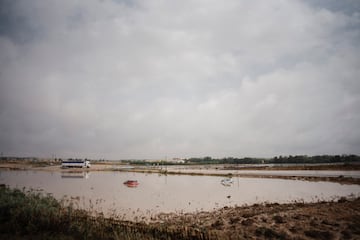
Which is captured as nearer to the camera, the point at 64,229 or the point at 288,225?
the point at 64,229

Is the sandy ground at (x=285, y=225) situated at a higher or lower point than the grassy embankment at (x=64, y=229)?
lower

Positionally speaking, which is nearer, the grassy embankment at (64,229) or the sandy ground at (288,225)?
the grassy embankment at (64,229)

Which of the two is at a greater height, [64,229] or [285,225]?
[64,229]

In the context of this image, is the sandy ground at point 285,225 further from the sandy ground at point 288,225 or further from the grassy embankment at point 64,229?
the grassy embankment at point 64,229

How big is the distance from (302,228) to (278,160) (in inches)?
6553

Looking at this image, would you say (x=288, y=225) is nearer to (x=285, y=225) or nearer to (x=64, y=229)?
(x=285, y=225)

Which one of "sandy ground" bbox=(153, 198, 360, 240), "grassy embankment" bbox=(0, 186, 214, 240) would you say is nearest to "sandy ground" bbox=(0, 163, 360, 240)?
"sandy ground" bbox=(153, 198, 360, 240)

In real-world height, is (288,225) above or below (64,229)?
below

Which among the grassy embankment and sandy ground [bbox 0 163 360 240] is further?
sandy ground [bbox 0 163 360 240]

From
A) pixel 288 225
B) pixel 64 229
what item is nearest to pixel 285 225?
pixel 288 225

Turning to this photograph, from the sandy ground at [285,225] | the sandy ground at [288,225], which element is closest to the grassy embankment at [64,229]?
the sandy ground at [285,225]

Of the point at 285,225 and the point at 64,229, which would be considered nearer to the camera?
the point at 64,229

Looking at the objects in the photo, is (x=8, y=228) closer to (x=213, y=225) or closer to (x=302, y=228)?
(x=213, y=225)

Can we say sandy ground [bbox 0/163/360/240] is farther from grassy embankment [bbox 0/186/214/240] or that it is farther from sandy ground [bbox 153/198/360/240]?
grassy embankment [bbox 0/186/214/240]
